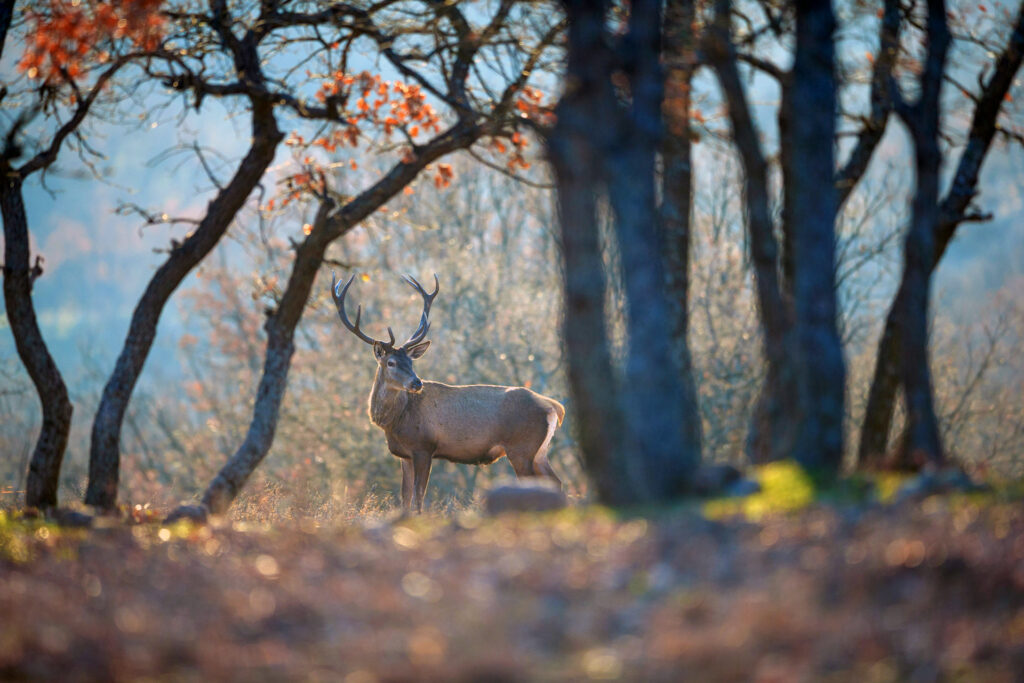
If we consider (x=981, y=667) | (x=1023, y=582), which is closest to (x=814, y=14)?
(x=1023, y=582)

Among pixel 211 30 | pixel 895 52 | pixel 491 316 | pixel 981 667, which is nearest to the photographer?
pixel 981 667

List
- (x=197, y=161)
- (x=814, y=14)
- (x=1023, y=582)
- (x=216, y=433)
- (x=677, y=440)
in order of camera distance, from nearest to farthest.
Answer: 1. (x=1023, y=582)
2. (x=677, y=440)
3. (x=814, y=14)
4. (x=197, y=161)
5. (x=216, y=433)

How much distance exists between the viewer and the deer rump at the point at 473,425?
13.6m

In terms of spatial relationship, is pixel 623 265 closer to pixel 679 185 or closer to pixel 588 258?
pixel 588 258

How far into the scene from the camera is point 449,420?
44.9 feet

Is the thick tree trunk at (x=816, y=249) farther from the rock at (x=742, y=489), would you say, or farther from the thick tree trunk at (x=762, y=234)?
the rock at (x=742, y=489)

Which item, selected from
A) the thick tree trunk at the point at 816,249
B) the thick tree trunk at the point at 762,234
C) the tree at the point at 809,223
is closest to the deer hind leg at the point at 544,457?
the thick tree trunk at the point at 762,234

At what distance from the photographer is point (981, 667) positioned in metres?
3.69

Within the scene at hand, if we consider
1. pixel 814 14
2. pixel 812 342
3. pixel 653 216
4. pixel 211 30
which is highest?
pixel 211 30

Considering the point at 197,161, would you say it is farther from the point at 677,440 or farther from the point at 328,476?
the point at 328,476

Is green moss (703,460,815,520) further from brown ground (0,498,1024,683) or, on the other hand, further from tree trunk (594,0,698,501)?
tree trunk (594,0,698,501)

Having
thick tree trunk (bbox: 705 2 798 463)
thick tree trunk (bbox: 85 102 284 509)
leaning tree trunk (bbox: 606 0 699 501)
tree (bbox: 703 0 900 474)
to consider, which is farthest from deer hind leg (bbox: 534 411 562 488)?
leaning tree trunk (bbox: 606 0 699 501)

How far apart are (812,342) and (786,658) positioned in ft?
10.9

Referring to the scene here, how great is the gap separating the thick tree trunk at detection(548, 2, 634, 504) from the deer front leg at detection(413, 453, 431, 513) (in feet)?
22.4
